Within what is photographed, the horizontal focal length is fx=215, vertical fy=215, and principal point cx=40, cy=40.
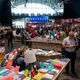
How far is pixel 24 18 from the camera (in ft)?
93.7

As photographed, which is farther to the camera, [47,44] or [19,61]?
[47,44]

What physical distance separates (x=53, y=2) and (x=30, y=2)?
3295 mm

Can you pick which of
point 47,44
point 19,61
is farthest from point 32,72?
point 47,44

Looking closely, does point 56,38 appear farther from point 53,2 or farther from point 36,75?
point 53,2

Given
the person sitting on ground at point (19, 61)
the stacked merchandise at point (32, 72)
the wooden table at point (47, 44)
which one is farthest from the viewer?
the wooden table at point (47, 44)

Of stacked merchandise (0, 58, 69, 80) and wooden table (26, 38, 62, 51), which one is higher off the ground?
stacked merchandise (0, 58, 69, 80)

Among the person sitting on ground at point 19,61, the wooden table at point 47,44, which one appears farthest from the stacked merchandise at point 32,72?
the wooden table at point 47,44

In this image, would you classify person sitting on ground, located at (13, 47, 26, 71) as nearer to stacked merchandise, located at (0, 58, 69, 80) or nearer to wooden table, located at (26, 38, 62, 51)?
stacked merchandise, located at (0, 58, 69, 80)

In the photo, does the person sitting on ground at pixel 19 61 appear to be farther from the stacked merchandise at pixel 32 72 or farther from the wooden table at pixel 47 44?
the wooden table at pixel 47 44

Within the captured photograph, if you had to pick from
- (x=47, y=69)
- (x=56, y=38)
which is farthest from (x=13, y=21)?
(x=47, y=69)

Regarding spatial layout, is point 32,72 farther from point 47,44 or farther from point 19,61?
point 47,44

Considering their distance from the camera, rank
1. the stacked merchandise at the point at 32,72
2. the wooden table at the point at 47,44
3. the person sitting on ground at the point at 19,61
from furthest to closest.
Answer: the wooden table at the point at 47,44 < the person sitting on ground at the point at 19,61 < the stacked merchandise at the point at 32,72

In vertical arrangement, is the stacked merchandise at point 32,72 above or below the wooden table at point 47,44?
above

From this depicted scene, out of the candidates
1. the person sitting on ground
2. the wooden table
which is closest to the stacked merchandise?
the person sitting on ground
